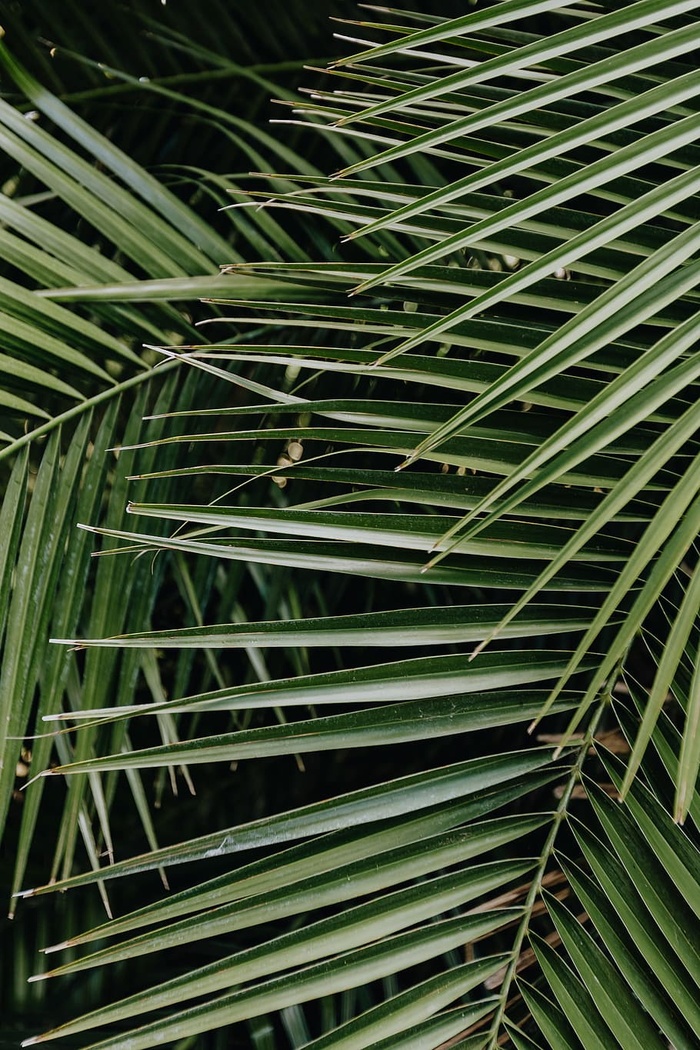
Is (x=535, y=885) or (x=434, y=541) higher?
(x=434, y=541)

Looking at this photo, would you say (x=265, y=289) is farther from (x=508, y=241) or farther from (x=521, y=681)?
(x=521, y=681)

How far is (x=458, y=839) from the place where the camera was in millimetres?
434

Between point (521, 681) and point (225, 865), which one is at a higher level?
point (225, 865)

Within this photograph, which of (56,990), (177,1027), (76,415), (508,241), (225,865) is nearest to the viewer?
(177,1027)

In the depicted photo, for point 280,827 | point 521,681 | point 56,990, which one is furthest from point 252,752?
point 56,990

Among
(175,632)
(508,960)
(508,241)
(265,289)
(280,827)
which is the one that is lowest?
(508,960)

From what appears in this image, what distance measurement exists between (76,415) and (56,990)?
638mm

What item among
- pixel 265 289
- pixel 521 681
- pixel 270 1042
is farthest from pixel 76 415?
pixel 270 1042

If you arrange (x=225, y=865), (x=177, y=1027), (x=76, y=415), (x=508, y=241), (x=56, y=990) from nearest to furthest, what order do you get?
1. (x=177, y=1027)
2. (x=508, y=241)
3. (x=76, y=415)
4. (x=56, y=990)
5. (x=225, y=865)

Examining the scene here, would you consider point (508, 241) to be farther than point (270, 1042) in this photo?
No

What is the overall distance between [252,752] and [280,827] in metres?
0.05

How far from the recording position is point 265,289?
576 millimetres

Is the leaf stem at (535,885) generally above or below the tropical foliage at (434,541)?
below

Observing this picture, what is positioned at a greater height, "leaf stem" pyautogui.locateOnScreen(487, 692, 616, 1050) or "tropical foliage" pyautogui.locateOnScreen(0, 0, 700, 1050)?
"tropical foliage" pyautogui.locateOnScreen(0, 0, 700, 1050)
